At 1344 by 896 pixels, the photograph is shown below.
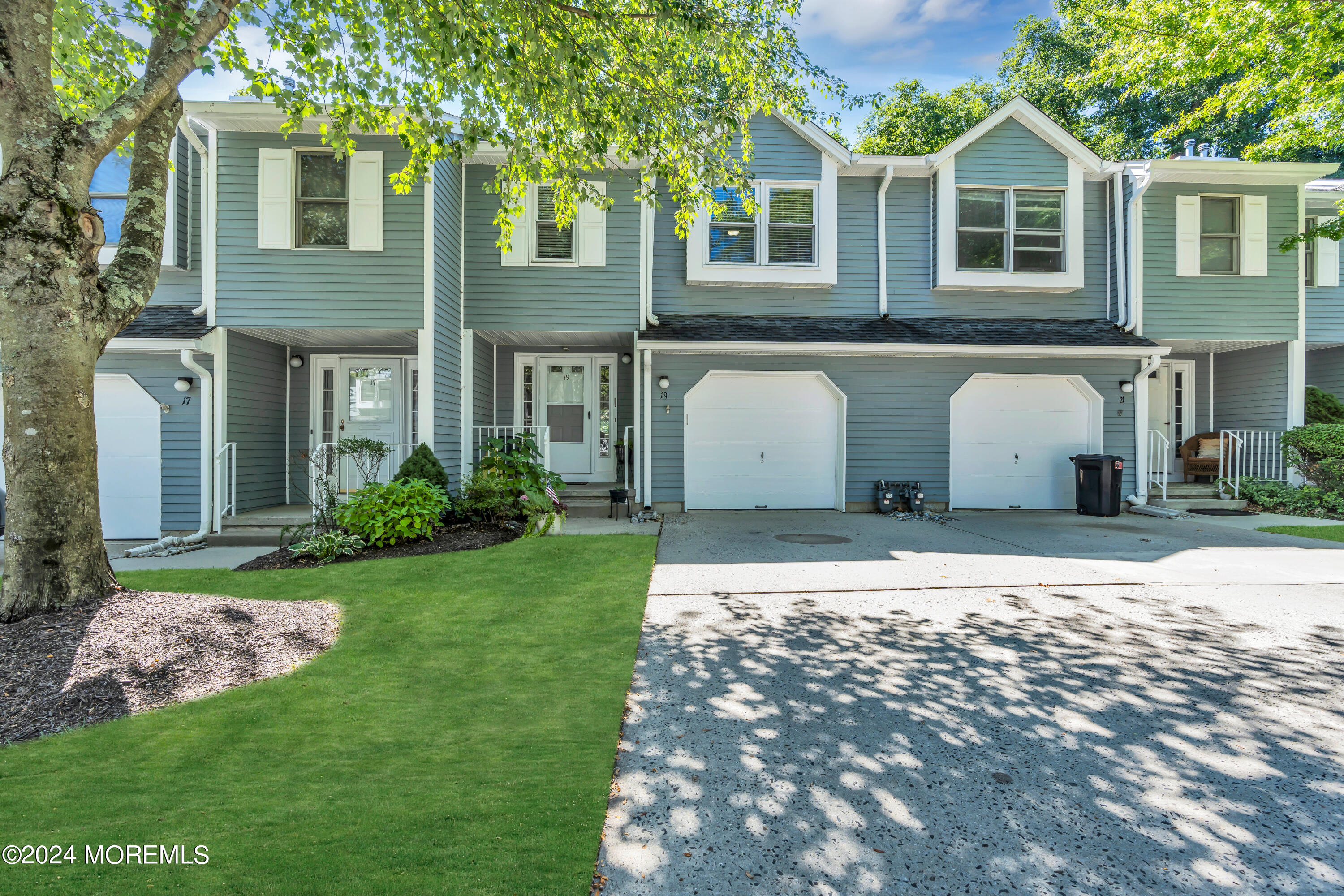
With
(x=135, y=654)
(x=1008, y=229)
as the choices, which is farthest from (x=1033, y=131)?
(x=135, y=654)

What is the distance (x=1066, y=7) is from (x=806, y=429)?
1856cm

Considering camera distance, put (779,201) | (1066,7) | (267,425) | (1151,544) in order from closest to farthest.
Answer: (1151,544) < (267,425) < (779,201) < (1066,7)

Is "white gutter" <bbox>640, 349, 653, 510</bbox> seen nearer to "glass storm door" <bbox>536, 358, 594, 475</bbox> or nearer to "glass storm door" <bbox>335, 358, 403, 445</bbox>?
"glass storm door" <bbox>536, 358, 594, 475</bbox>

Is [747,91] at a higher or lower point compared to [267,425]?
higher

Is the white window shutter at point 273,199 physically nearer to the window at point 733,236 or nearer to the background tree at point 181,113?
the background tree at point 181,113

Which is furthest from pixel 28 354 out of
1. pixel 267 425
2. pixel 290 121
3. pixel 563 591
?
pixel 267 425

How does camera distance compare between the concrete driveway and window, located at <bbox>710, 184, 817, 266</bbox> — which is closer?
the concrete driveway

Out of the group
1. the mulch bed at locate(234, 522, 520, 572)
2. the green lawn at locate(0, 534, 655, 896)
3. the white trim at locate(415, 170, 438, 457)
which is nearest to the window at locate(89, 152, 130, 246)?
the white trim at locate(415, 170, 438, 457)

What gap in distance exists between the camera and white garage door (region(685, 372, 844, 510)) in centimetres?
1012

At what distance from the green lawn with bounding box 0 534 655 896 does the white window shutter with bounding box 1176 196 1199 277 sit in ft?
37.3

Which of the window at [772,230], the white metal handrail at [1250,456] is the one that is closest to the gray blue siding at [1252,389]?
the white metal handrail at [1250,456]

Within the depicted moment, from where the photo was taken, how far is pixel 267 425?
9.54 meters

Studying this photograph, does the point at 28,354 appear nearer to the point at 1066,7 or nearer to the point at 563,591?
the point at 563,591

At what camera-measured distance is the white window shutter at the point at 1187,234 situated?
412 inches
